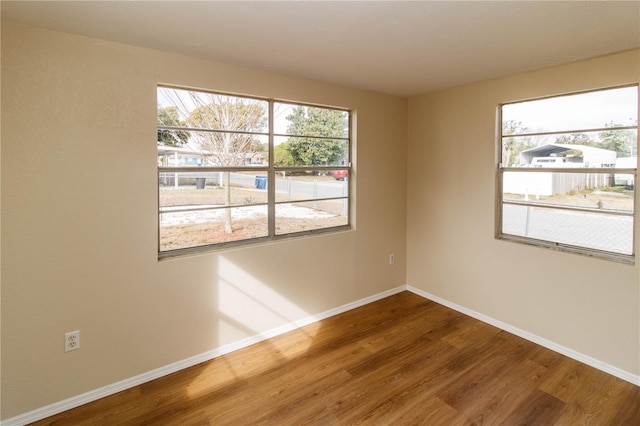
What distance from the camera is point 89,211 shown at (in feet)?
7.30

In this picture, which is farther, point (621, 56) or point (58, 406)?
point (621, 56)

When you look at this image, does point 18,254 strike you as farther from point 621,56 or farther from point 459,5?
point 621,56

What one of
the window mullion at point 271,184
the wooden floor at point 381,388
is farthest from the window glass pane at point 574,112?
the window mullion at point 271,184

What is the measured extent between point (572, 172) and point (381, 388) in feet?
7.75

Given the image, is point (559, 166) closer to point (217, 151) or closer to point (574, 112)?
point (574, 112)

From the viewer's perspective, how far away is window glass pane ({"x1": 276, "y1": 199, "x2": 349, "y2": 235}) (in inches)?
128

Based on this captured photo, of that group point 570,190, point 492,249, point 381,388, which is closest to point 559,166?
point 570,190

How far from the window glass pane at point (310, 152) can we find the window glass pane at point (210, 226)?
53cm

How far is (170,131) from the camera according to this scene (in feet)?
8.39

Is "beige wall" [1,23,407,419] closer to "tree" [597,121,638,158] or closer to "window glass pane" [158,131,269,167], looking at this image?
"window glass pane" [158,131,269,167]

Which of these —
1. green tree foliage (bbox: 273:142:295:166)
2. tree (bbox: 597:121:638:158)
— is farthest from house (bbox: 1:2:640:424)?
green tree foliage (bbox: 273:142:295:166)

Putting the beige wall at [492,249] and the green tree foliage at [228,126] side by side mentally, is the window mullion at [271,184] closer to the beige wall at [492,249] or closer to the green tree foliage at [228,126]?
the green tree foliage at [228,126]

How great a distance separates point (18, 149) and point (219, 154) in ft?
4.13

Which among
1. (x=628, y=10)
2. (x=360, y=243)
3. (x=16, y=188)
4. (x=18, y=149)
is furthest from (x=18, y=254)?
(x=628, y=10)
